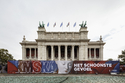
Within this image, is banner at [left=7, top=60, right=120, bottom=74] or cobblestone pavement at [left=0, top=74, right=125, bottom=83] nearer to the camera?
cobblestone pavement at [left=0, top=74, right=125, bottom=83]

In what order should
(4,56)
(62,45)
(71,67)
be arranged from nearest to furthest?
(71,67) → (4,56) → (62,45)

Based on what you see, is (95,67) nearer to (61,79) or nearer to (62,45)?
(61,79)

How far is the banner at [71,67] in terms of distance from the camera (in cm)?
1344

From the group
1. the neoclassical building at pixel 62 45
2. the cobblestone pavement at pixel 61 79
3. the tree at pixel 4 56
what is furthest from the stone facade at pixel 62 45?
the cobblestone pavement at pixel 61 79

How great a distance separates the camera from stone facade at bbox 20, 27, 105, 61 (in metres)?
30.0

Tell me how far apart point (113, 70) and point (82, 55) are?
16706mm

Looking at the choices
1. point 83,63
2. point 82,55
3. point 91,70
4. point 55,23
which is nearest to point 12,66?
point 83,63

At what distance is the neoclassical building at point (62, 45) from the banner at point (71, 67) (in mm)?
16047

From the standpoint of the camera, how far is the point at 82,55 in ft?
98.8

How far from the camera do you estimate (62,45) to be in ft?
101

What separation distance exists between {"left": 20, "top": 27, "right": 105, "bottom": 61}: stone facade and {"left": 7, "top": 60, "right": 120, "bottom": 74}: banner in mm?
16047

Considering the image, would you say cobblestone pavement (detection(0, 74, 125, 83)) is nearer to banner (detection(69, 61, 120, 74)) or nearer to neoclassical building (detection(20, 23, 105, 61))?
banner (detection(69, 61, 120, 74))

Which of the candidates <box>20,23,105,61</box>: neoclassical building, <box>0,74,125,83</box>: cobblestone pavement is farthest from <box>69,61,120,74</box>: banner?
<box>20,23,105,61</box>: neoclassical building

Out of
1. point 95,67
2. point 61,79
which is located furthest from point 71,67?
point 95,67
